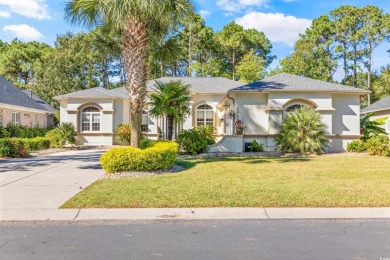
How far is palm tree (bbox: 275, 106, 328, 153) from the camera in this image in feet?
56.4

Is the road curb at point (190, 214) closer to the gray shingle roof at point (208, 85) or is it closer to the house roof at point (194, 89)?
the house roof at point (194, 89)

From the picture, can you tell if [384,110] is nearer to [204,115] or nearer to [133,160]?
[204,115]

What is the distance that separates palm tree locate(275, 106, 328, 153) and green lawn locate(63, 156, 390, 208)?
568 cm

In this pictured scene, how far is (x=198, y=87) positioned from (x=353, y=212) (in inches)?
827

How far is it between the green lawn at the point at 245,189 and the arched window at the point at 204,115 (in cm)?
1386

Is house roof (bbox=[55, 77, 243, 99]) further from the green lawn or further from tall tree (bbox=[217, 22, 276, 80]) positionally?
tall tree (bbox=[217, 22, 276, 80])

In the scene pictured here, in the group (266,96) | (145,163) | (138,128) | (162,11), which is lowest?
(145,163)

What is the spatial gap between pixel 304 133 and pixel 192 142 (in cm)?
629

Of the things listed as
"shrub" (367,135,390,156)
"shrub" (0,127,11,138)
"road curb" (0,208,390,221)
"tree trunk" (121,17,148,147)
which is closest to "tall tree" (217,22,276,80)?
"shrub" (367,135,390,156)

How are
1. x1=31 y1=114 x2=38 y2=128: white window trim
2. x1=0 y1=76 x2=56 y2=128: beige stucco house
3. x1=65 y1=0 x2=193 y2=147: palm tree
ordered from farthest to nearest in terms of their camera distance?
x1=31 y1=114 x2=38 y2=128: white window trim → x1=0 y1=76 x2=56 y2=128: beige stucco house → x1=65 y1=0 x2=193 y2=147: palm tree

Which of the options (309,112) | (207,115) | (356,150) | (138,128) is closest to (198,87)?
(207,115)

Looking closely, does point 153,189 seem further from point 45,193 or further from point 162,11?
point 162,11

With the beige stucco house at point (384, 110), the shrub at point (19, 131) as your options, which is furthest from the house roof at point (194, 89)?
the beige stucco house at point (384, 110)

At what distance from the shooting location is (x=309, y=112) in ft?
57.2
